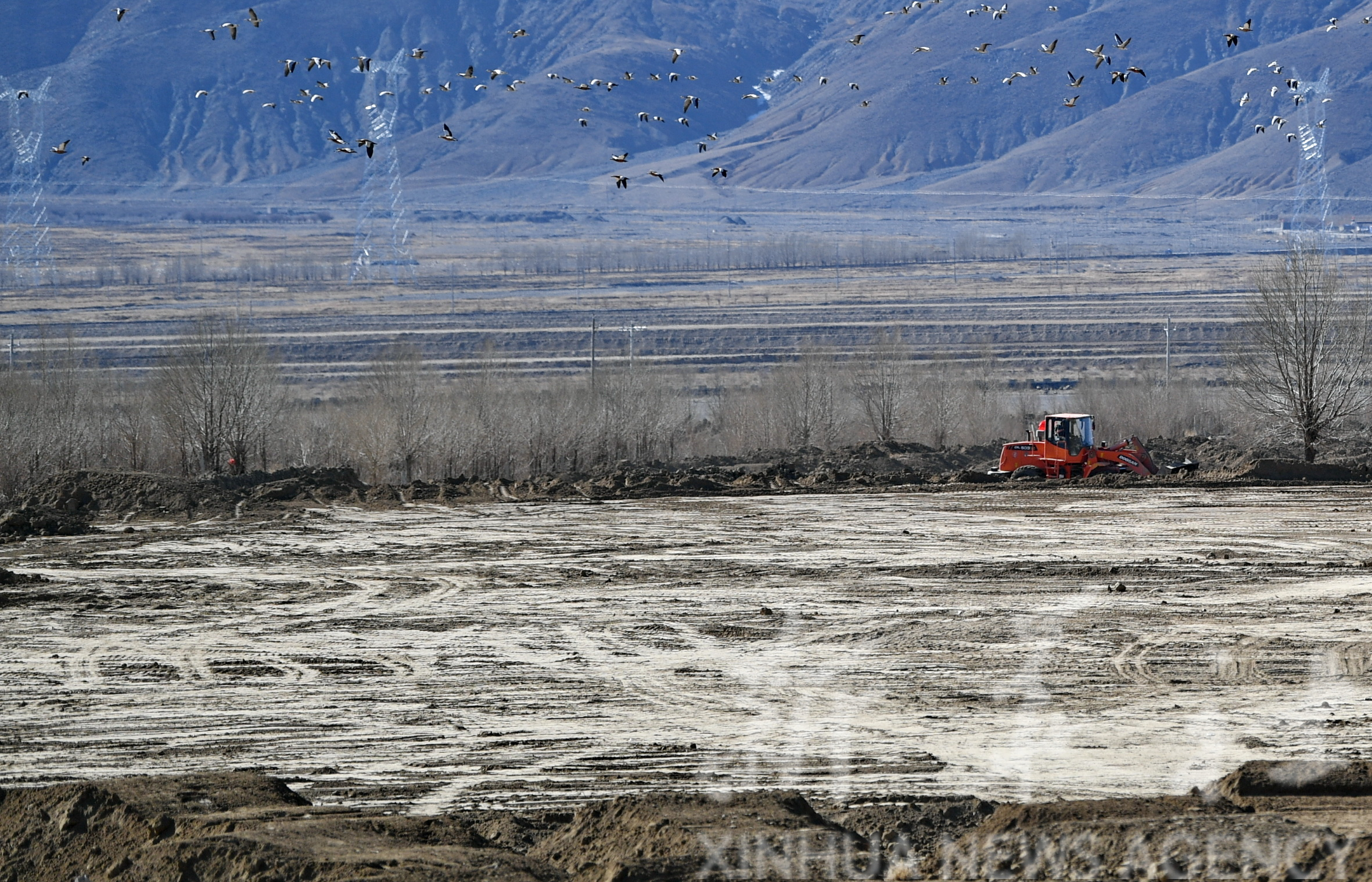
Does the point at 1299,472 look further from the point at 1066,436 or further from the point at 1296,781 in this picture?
the point at 1296,781

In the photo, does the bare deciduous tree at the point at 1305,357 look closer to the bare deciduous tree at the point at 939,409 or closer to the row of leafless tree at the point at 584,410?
the row of leafless tree at the point at 584,410

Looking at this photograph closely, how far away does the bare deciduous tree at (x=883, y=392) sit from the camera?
168ft

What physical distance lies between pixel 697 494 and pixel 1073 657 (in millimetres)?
18246

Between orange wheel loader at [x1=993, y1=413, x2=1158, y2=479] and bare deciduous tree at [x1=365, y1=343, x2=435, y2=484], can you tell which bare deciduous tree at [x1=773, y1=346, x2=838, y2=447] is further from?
orange wheel loader at [x1=993, y1=413, x2=1158, y2=479]

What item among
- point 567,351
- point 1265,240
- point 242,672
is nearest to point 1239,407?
point 242,672

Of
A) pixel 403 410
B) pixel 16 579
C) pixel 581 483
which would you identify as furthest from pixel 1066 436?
pixel 16 579

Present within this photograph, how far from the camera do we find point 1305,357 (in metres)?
40.2

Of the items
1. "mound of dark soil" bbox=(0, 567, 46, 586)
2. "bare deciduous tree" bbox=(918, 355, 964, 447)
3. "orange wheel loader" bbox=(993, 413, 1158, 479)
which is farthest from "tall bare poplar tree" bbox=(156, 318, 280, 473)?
"bare deciduous tree" bbox=(918, 355, 964, 447)

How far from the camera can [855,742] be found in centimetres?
1297

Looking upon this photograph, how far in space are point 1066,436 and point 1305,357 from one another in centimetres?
944

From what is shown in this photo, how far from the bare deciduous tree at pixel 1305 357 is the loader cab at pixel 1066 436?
8225mm

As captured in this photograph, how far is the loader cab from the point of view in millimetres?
35156

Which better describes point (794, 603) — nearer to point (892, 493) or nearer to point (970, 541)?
point (970, 541)

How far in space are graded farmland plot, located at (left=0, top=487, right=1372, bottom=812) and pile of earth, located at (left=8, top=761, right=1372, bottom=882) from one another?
934 millimetres
